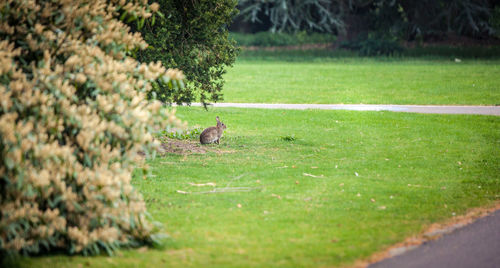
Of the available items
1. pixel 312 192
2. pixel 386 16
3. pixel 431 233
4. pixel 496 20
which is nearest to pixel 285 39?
pixel 386 16

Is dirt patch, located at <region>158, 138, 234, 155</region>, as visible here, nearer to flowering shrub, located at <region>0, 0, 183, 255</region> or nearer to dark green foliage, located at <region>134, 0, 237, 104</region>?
dark green foliage, located at <region>134, 0, 237, 104</region>

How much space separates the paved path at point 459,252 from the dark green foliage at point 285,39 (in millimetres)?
47491

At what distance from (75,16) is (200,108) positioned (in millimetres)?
14556

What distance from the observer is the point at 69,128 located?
21.9ft

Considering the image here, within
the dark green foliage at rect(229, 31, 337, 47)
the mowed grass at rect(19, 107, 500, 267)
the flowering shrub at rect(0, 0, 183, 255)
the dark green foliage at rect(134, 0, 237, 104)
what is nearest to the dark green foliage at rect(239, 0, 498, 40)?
the dark green foliage at rect(229, 31, 337, 47)

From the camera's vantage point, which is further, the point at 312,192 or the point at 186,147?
the point at 186,147

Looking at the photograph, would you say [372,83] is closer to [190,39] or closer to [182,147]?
[182,147]

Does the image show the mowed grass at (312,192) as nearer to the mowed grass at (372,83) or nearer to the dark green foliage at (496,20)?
the mowed grass at (372,83)

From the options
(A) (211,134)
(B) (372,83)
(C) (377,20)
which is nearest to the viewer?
(A) (211,134)

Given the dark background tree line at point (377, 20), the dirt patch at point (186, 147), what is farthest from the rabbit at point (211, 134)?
the dark background tree line at point (377, 20)

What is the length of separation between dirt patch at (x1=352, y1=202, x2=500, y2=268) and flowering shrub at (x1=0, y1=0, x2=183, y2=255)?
2.36 meters

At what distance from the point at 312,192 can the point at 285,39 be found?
4611 centimetres

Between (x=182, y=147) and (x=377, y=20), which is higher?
(x=377, y=20)

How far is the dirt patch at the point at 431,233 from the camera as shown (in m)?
6.51
